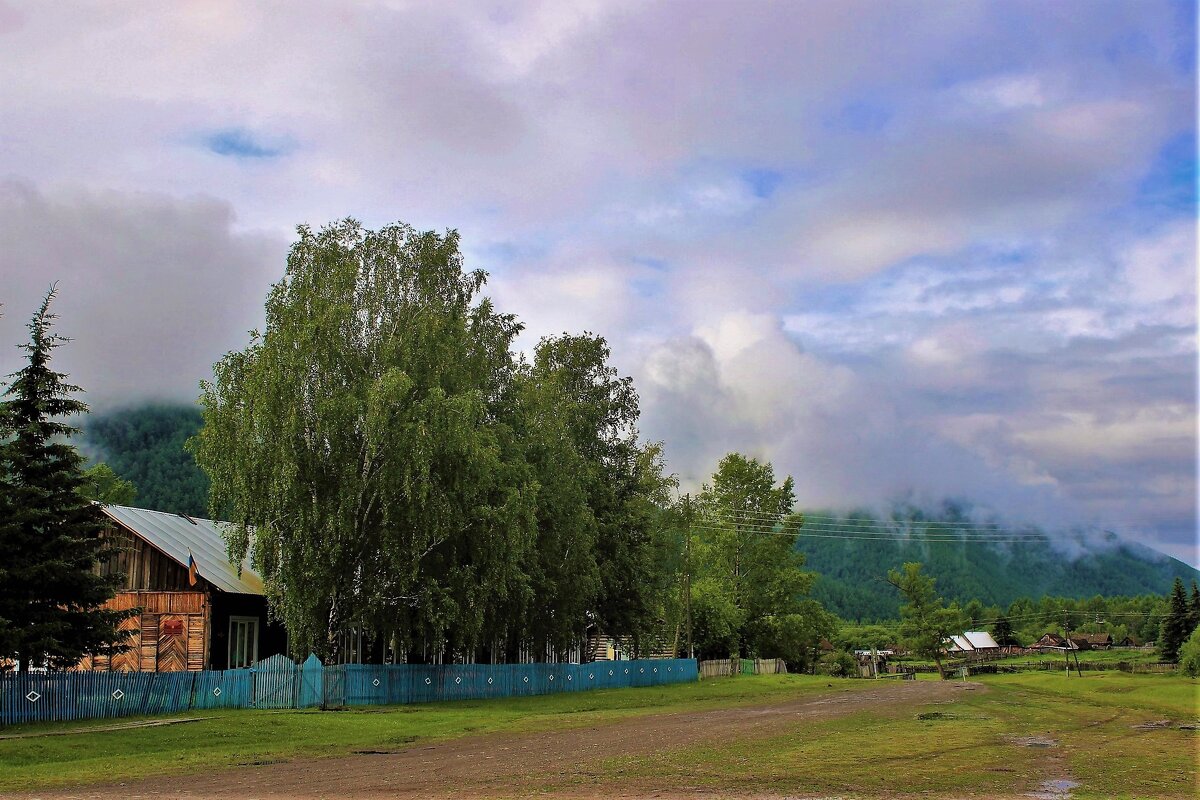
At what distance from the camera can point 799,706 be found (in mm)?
37812

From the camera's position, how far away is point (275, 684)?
32.5 meters

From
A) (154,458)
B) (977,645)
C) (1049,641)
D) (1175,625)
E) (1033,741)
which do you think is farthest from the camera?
(154,458)

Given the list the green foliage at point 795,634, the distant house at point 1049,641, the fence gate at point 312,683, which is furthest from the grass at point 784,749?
the distant house at point 1049,641

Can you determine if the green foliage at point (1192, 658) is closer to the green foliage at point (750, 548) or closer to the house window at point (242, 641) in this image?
the green foliage at point (750, 548)

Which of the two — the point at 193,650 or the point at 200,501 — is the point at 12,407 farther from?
the point at 200,501

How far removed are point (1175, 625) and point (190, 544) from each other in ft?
324

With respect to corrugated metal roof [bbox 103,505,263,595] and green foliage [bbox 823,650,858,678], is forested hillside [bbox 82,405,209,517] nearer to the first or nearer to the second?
green foliage [bbox 823,650,858,678]

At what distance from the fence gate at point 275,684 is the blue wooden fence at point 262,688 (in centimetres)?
3

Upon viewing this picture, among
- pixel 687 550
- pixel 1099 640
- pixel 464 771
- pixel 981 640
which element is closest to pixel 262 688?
pixel 464 771

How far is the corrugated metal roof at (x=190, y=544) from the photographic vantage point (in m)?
38.8

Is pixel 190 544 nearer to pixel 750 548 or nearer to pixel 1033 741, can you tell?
pixel 1033 741

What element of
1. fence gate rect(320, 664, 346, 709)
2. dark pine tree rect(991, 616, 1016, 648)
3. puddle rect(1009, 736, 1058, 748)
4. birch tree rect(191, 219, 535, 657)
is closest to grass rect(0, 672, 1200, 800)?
puddle rect(1009, 736, 1058, 748)

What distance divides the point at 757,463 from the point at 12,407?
226 ft

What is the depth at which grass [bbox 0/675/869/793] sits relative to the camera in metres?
19.1
